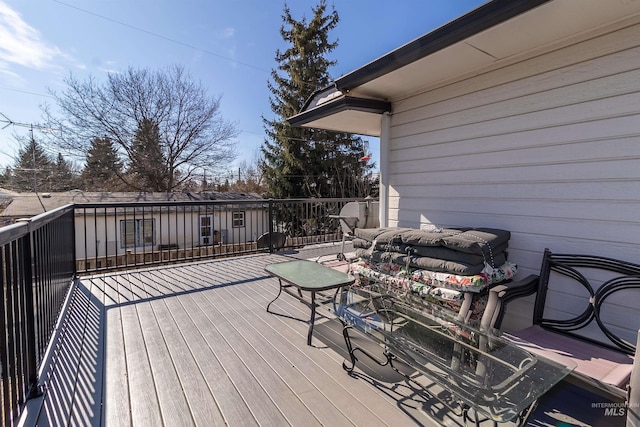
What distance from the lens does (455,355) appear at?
160 cm

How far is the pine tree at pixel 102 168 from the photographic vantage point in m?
14.5

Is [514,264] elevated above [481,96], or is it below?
below

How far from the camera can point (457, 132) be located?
2953 millimetres

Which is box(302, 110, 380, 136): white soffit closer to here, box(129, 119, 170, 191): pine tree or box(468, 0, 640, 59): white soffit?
box(468, 0, 640, 59): white soffit

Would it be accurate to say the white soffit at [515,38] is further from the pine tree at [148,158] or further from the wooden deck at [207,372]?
the pine tree at [148,158]

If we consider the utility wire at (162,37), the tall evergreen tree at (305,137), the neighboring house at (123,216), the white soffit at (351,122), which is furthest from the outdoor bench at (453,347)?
the tall evergreen tree at (305,137)

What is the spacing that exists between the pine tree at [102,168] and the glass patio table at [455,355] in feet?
55.2

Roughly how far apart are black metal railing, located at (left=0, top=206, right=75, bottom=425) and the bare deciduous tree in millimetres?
14925

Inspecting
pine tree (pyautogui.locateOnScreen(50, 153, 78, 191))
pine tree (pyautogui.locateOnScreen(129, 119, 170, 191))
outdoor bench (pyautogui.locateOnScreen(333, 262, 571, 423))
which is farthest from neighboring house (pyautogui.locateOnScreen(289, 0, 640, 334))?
pine tree (pyautogui.locateOnScreen(50, 153, 78, 191))

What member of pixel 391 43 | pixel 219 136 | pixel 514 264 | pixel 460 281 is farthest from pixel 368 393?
pixel 219 136

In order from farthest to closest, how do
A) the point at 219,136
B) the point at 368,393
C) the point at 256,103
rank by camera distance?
the point at 219,136
the point at 256,103
the point at 368,393

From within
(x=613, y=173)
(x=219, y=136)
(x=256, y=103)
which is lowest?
(x=613, y=173)

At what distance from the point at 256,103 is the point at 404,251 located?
1441 cm

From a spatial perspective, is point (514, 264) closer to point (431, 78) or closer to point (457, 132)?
point (457, 132)
